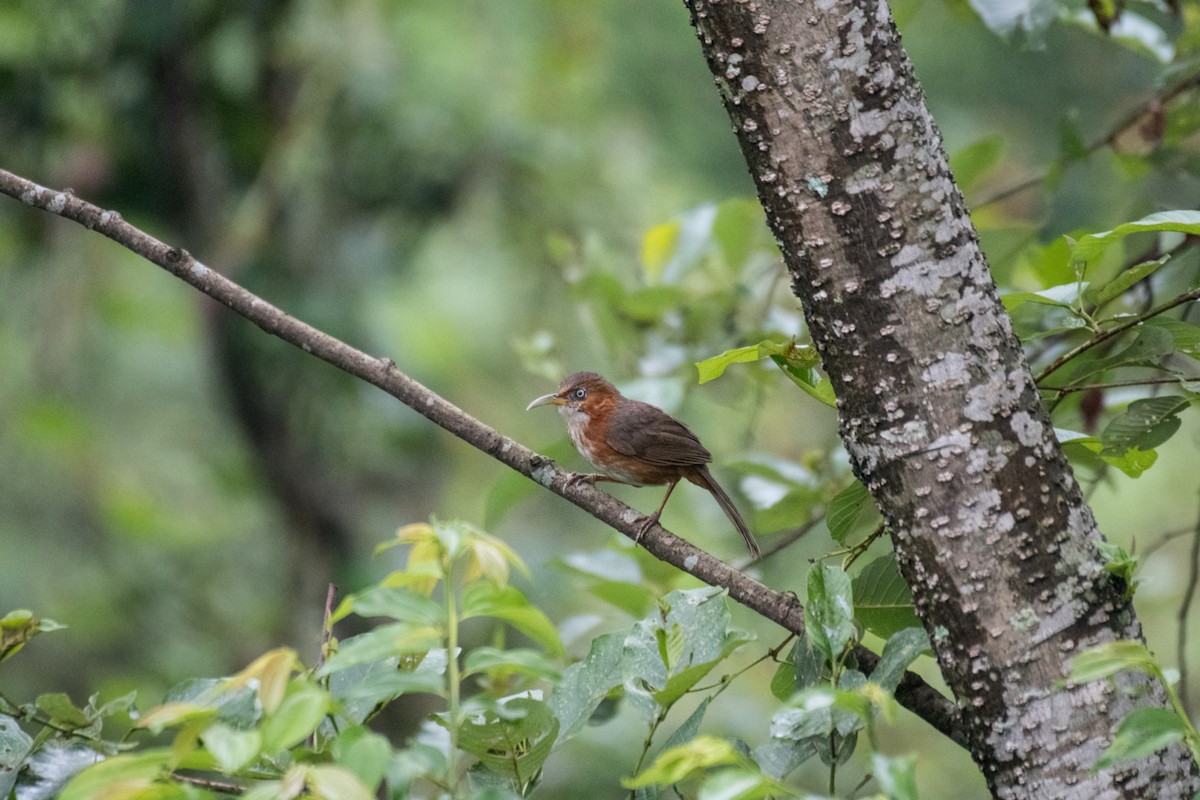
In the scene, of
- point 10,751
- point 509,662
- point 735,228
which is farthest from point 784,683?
point 735,228

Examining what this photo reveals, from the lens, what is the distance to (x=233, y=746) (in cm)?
106

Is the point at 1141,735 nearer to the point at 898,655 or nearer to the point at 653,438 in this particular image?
the point at 898,655

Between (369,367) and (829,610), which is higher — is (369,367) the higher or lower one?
the higher one

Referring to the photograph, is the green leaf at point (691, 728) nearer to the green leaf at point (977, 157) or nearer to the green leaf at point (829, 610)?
the green leaf at point (829, 610)

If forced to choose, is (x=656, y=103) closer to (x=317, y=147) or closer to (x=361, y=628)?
(x=317, y=147)

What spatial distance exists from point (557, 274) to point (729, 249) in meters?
2.62

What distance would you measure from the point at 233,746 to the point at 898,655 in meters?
0.92

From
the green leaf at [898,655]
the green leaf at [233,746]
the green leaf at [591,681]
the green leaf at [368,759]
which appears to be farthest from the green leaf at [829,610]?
the green leaf at [233,746]

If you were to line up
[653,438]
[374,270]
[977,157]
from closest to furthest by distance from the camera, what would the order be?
1. [977,157]
2. [653,438]
3. [374,270]

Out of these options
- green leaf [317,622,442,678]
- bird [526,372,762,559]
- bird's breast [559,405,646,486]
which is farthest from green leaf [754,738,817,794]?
bird's breast [559,405,646,486]

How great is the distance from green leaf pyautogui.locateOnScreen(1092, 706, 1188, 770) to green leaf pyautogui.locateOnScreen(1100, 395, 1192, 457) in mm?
695

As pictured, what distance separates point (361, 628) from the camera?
590cm

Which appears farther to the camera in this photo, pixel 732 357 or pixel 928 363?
pixel 732 357

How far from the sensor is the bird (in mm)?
3686
